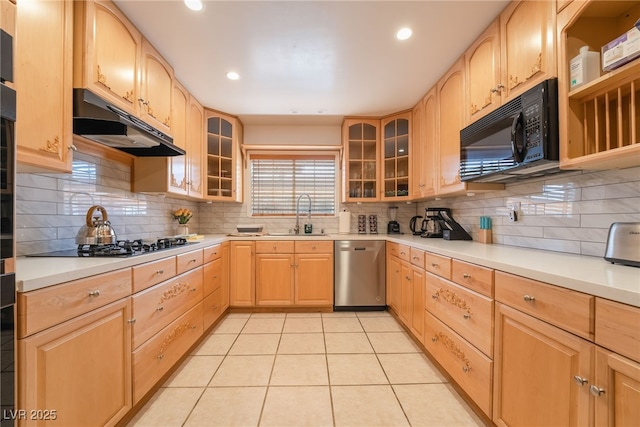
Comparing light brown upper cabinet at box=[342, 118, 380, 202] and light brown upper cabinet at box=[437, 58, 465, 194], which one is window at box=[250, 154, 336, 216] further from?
light brown upper cabinet at box=[437, 58, 465, 194]

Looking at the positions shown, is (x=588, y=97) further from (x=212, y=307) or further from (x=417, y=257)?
(x=212, y=307)

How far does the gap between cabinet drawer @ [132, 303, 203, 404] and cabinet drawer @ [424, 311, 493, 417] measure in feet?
6.05

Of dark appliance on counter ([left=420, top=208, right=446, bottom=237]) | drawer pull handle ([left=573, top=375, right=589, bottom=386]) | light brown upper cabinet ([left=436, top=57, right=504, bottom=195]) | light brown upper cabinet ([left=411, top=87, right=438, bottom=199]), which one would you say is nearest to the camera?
drawer pull handle ([left=573, top=375, right=589, bottom=386])

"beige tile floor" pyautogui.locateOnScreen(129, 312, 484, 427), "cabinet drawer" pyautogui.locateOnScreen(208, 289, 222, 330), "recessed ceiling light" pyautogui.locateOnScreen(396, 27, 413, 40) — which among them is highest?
"recessed ceiling light" pyautogui.locateOnScreen(396, 27, 413, 40)

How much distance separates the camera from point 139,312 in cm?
144

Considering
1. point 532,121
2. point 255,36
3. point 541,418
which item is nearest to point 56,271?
point 255,36

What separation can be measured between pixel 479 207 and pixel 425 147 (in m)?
0.83

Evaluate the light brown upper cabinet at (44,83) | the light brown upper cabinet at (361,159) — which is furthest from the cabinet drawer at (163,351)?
the light brown upper cabinet at (361,159)

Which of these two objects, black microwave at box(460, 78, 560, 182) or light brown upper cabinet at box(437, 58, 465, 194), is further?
light brown upper cabinet at box(437, 58, 465, 194)

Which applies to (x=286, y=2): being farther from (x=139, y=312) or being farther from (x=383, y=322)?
(x=383, y=322)

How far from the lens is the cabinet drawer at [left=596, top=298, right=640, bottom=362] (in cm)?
71

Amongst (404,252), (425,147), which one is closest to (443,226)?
(404,252)

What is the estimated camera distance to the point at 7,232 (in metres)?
0.83

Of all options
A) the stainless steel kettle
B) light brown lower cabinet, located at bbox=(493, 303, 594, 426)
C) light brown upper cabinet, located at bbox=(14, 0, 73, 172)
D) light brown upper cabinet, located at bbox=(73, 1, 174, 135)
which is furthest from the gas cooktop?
light brown lower cabinet, located at bbox=(493, 303, 594, 426)
